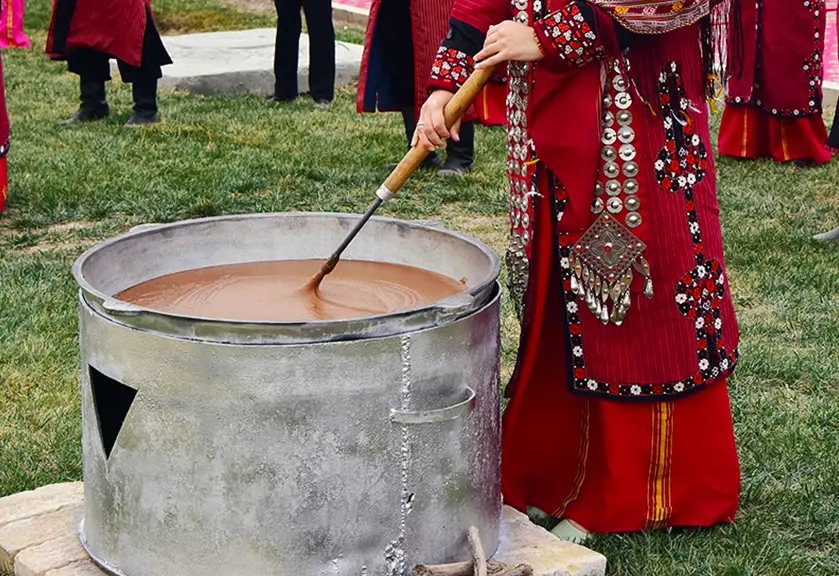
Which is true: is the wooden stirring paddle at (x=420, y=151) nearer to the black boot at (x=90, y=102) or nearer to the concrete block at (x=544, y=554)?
the concrete block at (x=544, y=554)

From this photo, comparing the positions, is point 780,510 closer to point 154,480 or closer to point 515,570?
point 515,570

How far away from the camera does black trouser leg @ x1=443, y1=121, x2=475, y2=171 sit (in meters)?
6.44

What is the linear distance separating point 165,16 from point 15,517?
10.3 m

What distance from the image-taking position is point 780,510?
9.81ft

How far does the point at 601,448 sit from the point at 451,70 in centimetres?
91

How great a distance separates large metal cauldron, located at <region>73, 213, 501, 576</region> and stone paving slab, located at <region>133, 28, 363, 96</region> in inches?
267

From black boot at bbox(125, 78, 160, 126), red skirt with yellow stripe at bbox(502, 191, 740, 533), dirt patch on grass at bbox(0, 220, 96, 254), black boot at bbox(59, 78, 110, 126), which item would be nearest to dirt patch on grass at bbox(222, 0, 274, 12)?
black boot at bbox(59, 78, 110, 126)

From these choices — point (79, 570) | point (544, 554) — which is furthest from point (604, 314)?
point (79, 570)

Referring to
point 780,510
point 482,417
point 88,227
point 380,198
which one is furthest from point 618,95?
point 88,227

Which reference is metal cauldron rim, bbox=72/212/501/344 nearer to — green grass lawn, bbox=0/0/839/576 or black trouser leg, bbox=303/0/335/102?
green grass lawn, bbox=0/0/839/576

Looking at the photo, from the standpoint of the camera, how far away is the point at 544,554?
8.23 feet

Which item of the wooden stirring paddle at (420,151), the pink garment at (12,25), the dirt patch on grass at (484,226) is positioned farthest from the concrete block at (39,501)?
the pink garment at (12,25)

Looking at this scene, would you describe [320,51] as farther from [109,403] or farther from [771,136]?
[109,403]

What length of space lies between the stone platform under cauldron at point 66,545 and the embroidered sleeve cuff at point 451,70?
2.95 feet
